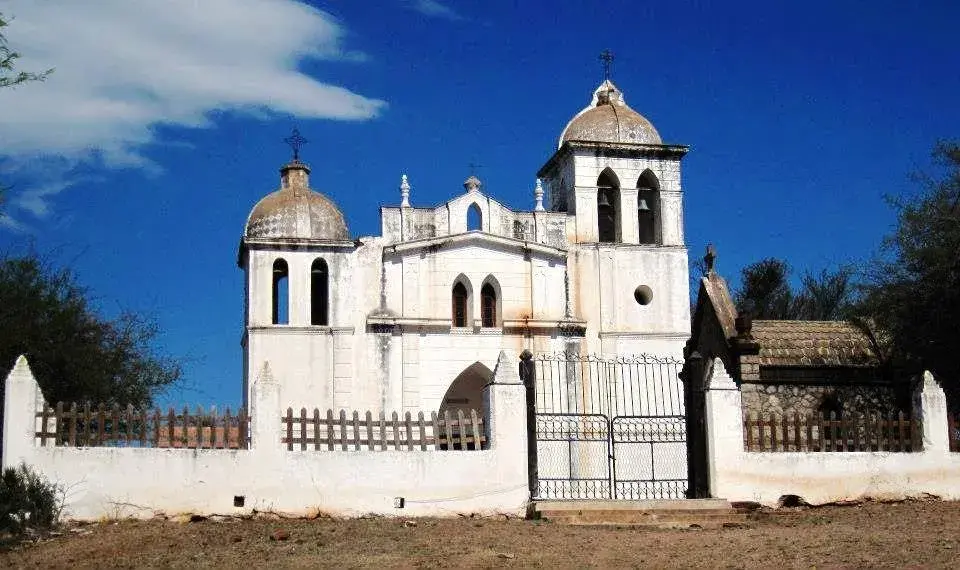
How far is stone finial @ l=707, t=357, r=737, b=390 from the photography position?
19750 millimetres

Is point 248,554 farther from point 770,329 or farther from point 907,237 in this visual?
point 907,237

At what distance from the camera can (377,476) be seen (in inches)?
714

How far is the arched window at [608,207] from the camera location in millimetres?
36688

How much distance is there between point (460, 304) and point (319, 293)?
12.6 feet

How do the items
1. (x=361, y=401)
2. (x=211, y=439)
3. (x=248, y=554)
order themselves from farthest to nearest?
(x=361, y=401)
(x=211, y=439)
(x=248, y=554)

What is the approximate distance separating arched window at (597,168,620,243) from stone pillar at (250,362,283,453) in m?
19.7

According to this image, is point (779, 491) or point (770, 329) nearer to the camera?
point (779, 491)

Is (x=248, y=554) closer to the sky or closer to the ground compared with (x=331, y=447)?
closer to the ground

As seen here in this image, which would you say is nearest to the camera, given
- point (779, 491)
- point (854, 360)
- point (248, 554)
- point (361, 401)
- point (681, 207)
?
point (248, 554)

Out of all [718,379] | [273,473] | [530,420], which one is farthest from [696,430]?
[273,473]

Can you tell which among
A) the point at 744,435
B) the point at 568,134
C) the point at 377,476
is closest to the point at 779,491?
the point at 744,435

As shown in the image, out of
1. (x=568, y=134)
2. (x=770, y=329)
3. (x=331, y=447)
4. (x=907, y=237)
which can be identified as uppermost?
(x=568, y=134)

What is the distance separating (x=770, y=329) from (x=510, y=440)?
7510 mm

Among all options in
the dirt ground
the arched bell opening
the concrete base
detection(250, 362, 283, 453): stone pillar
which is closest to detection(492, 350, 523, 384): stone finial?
the concrete base
